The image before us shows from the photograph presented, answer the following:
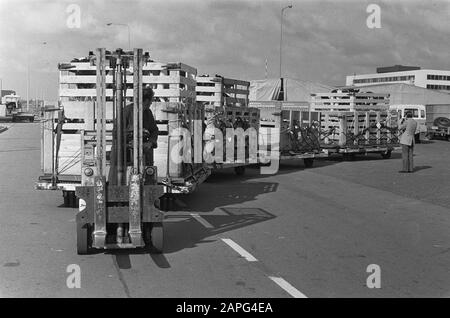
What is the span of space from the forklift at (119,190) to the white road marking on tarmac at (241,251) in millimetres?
1022

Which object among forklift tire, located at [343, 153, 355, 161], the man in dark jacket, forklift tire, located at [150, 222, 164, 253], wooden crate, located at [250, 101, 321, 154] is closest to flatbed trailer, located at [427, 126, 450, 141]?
forklift tire, located at [343, 153, 355, 161]

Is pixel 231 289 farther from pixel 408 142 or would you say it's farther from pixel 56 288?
pixel 408 142

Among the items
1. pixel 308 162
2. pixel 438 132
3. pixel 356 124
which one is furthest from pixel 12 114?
pixel 308 162

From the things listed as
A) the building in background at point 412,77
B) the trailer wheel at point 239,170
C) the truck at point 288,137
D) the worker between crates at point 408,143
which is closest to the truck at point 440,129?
the truck at point 288,137

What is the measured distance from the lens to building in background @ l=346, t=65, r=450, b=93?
119m

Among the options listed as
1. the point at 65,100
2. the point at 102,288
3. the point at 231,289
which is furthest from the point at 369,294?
the point at 65,100

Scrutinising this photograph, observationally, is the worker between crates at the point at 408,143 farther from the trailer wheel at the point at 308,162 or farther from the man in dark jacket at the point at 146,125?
the man in dark jacket at the point at 146,125

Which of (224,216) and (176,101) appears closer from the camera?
(224,216)

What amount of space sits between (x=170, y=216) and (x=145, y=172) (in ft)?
9.16

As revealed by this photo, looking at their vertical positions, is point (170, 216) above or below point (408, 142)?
below

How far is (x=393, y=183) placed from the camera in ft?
50.5

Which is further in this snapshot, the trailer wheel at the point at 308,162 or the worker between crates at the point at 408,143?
the trailer wheel at the point at 308,162

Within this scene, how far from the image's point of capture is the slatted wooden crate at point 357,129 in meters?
22.2

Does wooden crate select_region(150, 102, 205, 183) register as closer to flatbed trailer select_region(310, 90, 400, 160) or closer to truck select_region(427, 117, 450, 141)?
flatbed trailer select_region(310, 90, 400, 160)
